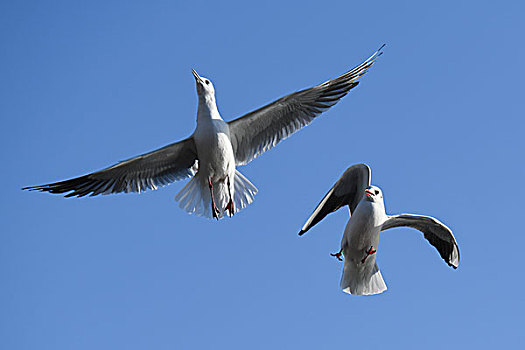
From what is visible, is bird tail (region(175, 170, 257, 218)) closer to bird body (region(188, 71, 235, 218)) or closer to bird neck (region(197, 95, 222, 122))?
bird body (region(188, 71, 235, 218))

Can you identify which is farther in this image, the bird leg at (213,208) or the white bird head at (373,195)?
the bird leg at (213,208)

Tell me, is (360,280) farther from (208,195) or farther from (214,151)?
(214,151)

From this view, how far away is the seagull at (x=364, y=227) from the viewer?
730 centimetres

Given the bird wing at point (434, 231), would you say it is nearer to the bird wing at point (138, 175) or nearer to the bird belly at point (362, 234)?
the bird belly at point (362, 234)

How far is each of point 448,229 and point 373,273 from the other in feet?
3.13

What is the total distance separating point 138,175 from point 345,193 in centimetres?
244

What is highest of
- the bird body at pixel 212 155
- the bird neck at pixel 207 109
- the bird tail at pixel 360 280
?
the bird neck at pixel 207 109

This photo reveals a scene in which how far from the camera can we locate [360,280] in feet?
25.1

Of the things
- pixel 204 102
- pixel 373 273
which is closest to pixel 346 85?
pixel 204 102

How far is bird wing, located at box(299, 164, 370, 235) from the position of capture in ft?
26.0

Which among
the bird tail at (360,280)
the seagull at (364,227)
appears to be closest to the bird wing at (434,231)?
the seagull at (364,227)

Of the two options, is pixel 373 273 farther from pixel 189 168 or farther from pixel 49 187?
pixel 49 187

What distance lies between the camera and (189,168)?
8500 millimetres

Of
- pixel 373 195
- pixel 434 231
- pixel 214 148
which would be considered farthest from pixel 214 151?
pixel 434 231
